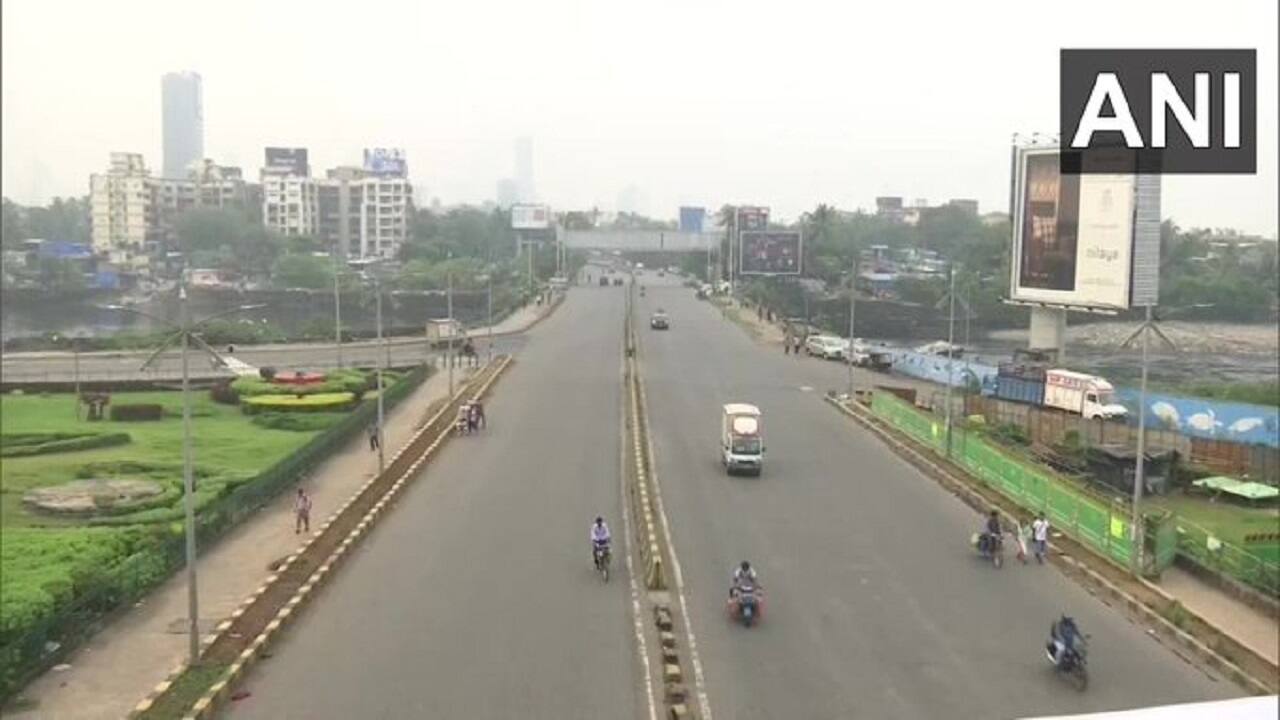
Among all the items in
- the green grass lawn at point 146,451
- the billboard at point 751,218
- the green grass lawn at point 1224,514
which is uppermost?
the billboard at point 751,218

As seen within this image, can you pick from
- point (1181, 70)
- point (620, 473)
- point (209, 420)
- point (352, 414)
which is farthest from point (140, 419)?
point (1181, 70)

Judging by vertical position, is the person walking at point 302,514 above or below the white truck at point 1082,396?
below

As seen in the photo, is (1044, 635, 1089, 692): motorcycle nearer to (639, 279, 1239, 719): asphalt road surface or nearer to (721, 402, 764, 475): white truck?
(639, 279, 1239, 719): asphalt road surface

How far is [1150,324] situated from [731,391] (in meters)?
21.0

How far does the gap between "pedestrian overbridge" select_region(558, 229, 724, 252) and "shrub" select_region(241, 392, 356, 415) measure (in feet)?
264

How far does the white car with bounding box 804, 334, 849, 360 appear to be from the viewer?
48.7m

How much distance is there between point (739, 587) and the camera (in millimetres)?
14492

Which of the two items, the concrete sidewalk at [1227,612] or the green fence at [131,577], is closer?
the green fence at [131,577]

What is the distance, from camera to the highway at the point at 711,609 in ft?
39.3

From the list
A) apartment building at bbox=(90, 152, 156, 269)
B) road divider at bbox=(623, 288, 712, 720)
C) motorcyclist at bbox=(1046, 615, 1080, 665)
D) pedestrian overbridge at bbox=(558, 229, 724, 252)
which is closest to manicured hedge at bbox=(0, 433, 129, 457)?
road divider at bbox=(623, 288, 712, 720)

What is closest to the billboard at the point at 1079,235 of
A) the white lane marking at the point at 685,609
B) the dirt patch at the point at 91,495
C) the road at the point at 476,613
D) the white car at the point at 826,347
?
the white car at the point at 826,347

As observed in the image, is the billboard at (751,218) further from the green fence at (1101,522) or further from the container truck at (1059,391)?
the green fence at (1101,522)

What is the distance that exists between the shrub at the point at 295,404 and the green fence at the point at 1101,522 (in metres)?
17.4

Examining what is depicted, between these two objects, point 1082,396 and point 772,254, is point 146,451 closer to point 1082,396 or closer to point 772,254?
point 1082,396
